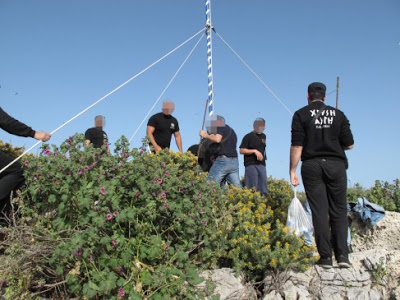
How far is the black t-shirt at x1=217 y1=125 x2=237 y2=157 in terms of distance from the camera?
509cm

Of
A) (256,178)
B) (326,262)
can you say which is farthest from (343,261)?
(256,178)

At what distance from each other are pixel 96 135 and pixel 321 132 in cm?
350

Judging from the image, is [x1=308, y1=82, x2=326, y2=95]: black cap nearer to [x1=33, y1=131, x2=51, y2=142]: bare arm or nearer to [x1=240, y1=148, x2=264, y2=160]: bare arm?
Result: [x1=240, y1=148, x2=264, y2=160]: bare arm

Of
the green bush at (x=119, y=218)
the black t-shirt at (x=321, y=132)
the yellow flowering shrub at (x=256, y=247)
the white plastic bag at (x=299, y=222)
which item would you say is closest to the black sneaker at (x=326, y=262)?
the yellow flowering shrub at (x=256, y=247)

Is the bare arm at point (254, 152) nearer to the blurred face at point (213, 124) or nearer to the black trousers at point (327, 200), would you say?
the blurred face at point (213, 124)

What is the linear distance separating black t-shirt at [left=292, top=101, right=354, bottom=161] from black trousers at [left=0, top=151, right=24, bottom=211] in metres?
2.89

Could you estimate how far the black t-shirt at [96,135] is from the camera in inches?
217

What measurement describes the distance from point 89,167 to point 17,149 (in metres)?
3.23

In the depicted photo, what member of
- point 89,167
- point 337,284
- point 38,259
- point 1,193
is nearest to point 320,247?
point 337,284

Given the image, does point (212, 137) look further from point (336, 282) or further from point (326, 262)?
point (336, 282)

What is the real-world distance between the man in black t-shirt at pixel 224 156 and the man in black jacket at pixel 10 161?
2275mm

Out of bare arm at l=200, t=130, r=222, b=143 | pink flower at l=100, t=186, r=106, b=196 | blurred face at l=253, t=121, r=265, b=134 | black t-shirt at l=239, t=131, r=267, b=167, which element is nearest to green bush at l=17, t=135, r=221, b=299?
pink flower at l=100, t=186, r=106, b=196

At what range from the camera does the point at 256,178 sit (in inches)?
212

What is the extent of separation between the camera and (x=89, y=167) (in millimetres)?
2953
